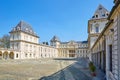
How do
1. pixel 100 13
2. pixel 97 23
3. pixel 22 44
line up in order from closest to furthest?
pixel 97 23 < pixel 100 13 < pixel 22 44

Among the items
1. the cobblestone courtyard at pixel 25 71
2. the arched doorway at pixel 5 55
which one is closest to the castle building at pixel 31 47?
the arched doorway at pixel 5 55

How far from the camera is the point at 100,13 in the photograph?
3450 cm


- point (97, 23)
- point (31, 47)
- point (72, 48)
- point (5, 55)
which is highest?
point (97, 23)

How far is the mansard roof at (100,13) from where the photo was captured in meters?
34.1

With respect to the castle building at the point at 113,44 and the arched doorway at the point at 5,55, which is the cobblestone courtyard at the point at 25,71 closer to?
the castle building at the point at 113,44

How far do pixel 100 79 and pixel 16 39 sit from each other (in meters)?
47.7

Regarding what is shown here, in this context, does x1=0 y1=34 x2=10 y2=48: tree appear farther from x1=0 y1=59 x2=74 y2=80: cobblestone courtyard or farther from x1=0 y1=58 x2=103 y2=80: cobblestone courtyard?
x1=0 y1=58 x2=103 y2=80: cobblestone courtyard

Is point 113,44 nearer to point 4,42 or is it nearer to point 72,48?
point 4,42

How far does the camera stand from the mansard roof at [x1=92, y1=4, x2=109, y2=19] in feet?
112

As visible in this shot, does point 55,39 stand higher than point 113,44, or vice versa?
point 55,39

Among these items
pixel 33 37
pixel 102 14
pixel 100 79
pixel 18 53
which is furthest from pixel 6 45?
pixel 100 79

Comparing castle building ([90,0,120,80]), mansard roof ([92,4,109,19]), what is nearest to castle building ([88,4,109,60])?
mansard roof ([92,4,109,19])

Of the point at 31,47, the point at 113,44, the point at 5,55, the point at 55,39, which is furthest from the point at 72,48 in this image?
the point at 113,44

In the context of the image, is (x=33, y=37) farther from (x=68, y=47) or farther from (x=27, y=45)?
(x=68, y=47)
